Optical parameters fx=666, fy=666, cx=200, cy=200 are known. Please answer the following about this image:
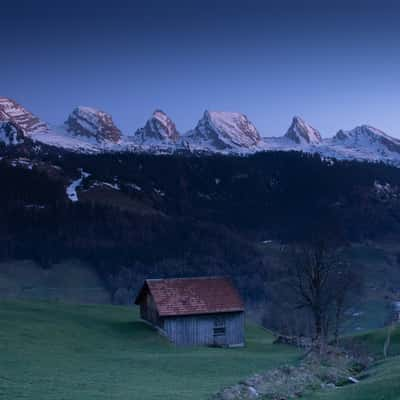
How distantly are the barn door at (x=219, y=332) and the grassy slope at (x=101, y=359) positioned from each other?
2533 mm

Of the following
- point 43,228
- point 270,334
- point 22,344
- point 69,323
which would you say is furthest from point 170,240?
point 22,344

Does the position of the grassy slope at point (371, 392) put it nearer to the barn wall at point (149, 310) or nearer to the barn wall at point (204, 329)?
the barn wall at point (204, 329)

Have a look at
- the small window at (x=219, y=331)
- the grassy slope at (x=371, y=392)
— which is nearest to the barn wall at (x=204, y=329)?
the small window at (x=219, y=331)

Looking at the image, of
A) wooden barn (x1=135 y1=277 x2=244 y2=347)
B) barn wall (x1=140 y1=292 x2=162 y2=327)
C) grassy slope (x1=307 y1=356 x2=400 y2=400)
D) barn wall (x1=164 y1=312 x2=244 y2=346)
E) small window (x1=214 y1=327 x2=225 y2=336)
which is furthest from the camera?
barn wall (x1=140 y1=292 x2=162 y2=327)

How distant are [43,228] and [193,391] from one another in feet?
494

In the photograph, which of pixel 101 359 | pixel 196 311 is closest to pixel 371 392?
pixel 101 359

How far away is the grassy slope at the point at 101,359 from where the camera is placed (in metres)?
24.2

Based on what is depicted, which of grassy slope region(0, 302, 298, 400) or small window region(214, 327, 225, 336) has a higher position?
grassy slope region(0, 302, 298, 400)

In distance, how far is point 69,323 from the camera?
54.4 metres

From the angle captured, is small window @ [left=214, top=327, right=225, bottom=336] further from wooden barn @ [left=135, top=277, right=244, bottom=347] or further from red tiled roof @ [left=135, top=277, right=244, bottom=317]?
red tiled roof @ [left=135, top=277, right=244, bottom=317]

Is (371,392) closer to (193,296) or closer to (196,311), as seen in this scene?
(196,311)

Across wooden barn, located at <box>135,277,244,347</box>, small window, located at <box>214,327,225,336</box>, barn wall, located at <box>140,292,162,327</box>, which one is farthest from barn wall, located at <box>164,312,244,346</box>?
barn wall, located at <box>140,292,162,327</box>

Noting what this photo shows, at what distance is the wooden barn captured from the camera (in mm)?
54844

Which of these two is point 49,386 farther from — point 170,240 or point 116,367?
point 170,240
